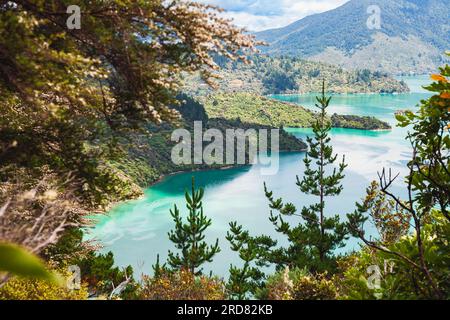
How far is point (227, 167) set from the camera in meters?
71.8

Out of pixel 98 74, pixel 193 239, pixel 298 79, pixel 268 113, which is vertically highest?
pixel 298 79

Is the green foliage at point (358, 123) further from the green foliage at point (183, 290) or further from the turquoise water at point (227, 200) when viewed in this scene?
the green foliage at point (183, 290)

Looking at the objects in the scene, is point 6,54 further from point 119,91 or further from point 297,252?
point 297,252

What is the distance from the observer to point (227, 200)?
2110 inches

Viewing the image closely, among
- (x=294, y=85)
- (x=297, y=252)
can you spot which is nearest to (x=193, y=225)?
(x=297, y=252)

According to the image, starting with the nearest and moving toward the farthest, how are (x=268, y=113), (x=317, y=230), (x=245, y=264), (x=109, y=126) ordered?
(x=109, y=126), (x=245, y=264), (x=317, y=230), (x=268, y=113)

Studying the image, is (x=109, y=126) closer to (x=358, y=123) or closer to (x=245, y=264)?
(x=245, y=264)

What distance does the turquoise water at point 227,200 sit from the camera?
126 ft

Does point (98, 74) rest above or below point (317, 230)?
above

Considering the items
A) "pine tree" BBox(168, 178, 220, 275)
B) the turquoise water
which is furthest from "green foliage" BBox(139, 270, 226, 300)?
the turquoise water

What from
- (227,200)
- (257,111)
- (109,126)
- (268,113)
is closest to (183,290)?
(109,126)

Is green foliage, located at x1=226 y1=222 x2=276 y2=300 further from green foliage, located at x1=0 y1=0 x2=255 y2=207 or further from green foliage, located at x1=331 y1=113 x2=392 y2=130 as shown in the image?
green foliage, located at x1=331 y1=113 x2=392 y2=130

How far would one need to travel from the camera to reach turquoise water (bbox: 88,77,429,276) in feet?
126

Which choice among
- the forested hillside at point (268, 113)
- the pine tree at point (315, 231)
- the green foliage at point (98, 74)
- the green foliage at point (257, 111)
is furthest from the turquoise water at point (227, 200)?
the green foliage at point (257, 111)
